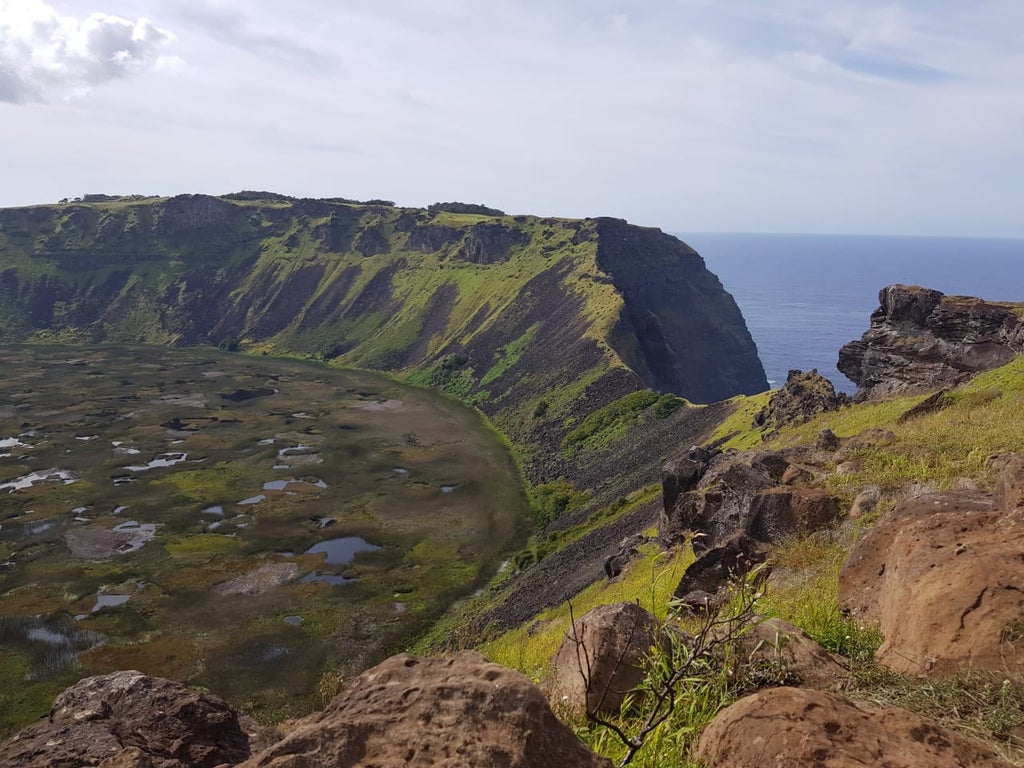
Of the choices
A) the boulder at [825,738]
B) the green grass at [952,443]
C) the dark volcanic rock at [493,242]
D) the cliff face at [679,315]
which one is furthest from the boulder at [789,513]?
the dark volcanic rock at [493,242]

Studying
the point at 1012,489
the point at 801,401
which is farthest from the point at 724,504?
the point at 801,401

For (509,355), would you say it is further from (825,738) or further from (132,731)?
(825,738)

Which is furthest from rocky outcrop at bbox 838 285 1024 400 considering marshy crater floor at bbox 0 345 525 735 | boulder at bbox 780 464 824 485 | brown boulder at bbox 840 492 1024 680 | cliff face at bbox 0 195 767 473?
cliff face at bbox 0 195 767 473

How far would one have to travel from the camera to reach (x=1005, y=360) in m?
40.2

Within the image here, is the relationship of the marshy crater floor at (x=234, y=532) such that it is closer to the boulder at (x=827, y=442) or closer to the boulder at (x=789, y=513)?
the boulder at (x=789, y=513)

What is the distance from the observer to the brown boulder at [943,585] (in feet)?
27.4

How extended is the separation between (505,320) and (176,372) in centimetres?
7551

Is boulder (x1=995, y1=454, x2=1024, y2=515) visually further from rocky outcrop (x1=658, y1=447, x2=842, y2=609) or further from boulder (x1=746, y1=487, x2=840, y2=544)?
boulder (x1=746, y1=487, x2=840, y2=544)

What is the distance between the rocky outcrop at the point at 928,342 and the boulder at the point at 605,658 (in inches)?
1557

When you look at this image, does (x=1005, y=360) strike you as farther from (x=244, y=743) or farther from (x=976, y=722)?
(x=244, y=743)

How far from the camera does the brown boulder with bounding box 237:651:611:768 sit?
6.16 meters

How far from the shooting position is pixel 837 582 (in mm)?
15664

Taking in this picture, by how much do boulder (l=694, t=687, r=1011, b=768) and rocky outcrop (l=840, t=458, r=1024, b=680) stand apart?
2186 millimetres

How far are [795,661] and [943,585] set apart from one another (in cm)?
269
